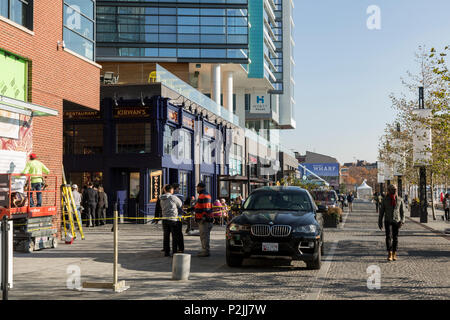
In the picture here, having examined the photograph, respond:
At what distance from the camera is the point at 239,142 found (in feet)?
160

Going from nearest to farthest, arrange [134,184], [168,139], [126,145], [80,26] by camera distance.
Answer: [80,26]
[126,145]
[134,184]
[168,139]

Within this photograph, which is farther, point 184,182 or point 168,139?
point 184,182

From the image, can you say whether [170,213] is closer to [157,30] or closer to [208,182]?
[208,182]

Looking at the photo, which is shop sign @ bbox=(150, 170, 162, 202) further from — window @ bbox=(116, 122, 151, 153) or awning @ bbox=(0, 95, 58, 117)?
awning @ bbox=(0, 95, 58, 117)

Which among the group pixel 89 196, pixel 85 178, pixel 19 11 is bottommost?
pixel 89 196

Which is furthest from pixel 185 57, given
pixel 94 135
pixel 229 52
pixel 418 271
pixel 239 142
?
pixel 418 271

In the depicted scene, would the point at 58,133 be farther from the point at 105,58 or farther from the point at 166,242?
the point at 105,58

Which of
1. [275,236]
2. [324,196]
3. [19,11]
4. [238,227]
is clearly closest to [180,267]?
[238,227]

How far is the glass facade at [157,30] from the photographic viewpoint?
4625 cm

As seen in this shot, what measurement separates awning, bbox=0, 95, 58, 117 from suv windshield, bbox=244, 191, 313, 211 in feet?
20.5

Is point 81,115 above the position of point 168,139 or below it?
above

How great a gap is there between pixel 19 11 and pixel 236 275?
10547 millimetres

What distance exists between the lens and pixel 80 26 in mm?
19516

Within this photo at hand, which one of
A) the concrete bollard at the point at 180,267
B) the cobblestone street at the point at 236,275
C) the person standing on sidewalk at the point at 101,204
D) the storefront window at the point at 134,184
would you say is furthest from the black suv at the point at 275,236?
the storefront window at the point at 134,184
